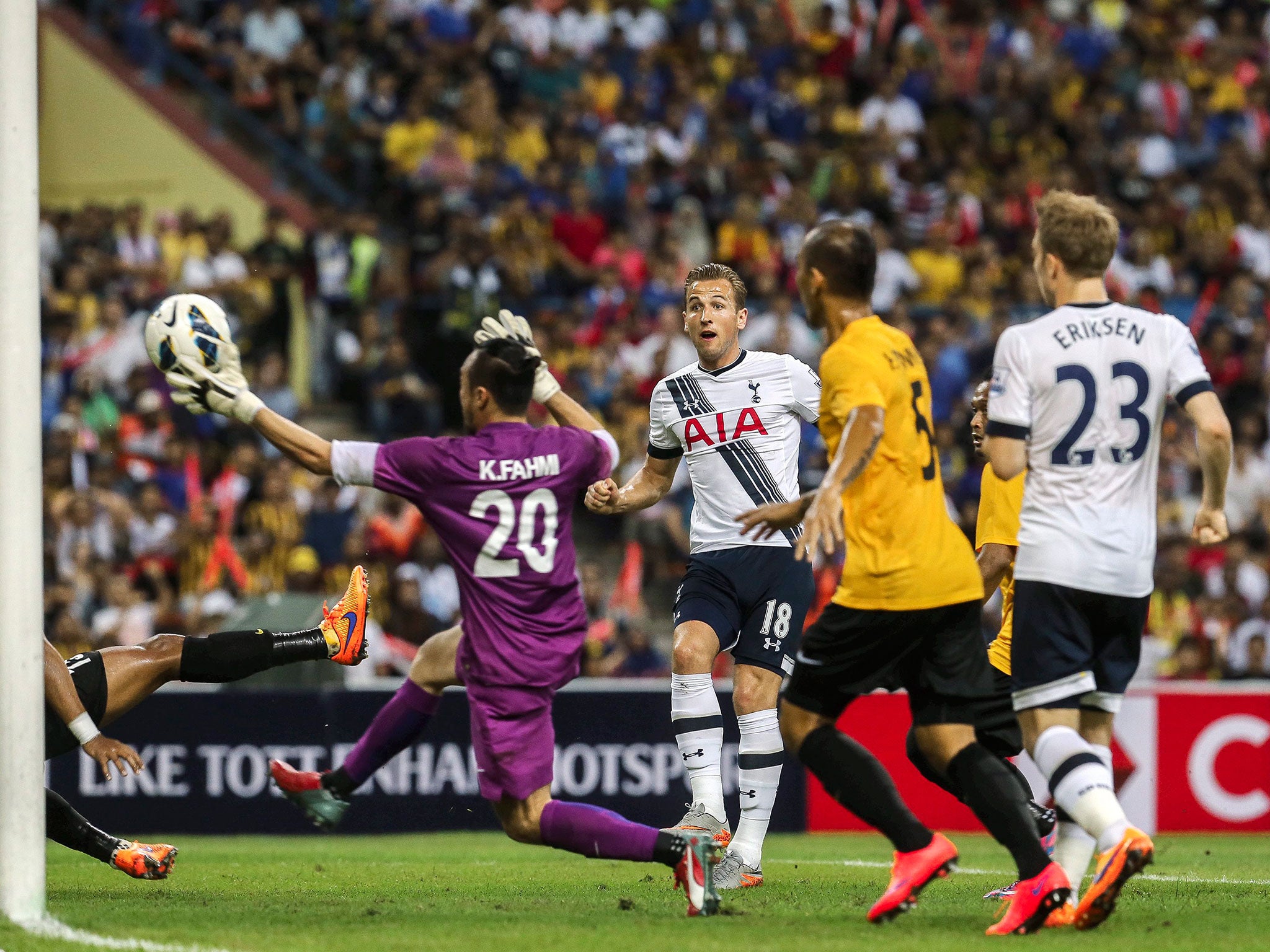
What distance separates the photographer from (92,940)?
Result: 590cm

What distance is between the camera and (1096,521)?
617cm

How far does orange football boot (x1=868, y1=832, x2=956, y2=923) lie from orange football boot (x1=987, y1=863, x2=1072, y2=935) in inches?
10.1

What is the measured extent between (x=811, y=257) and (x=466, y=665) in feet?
6.53

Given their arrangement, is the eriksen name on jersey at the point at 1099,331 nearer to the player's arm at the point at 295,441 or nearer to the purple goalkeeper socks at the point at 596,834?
the purple goalkeeper socks at the point at 596,834

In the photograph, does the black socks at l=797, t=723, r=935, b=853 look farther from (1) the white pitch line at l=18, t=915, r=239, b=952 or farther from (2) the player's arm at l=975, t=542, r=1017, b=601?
(1) the white pitch line at l=18, t=915, r=239, b=952

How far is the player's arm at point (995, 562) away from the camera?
7566 millimetres

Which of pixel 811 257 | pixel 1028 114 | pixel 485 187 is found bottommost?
pixel 811 257

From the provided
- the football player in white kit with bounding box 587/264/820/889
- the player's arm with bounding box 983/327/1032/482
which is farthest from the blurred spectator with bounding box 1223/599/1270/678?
the player's arm with bounding box 983/327/1032/482

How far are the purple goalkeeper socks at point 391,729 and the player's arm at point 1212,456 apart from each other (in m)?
3.21

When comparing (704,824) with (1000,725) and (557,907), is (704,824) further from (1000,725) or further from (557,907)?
(1000,725)

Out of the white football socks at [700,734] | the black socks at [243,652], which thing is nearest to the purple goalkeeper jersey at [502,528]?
the black socks at [243,652]

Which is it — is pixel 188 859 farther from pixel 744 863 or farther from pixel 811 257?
pixel 811 257

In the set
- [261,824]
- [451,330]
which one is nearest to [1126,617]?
[261,824]

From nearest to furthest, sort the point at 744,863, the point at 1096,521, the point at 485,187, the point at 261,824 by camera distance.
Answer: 1. the point at 1096,521
2. the point at 744,863
3. the point at 261,824
4. the point at 485,187
